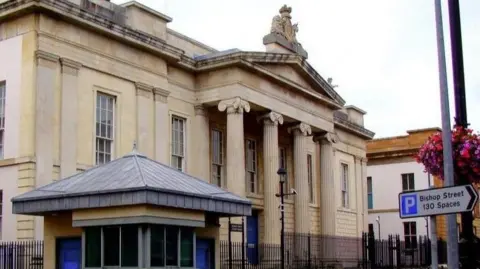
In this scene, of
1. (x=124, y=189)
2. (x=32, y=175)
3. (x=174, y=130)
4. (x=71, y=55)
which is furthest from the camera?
(x=174, y=130)

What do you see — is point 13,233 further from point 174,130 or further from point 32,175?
point 174,130

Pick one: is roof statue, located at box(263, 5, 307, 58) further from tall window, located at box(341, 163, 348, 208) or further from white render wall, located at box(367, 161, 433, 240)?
white render wall, located at box(367, 161, 433, 240)

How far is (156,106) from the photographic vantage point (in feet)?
99.1

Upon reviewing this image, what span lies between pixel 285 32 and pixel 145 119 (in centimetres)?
1011

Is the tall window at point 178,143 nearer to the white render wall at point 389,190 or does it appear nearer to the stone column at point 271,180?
the stone column at point 271,180

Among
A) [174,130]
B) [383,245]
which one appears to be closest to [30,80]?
[174,130]

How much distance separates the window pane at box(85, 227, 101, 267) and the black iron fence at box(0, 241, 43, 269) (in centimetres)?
780

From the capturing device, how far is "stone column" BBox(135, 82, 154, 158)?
95.9ft

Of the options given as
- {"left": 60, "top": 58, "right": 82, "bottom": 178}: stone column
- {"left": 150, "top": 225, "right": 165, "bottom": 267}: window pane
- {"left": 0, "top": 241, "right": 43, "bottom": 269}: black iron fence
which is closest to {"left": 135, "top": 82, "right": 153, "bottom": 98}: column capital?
{"left": 60, "top": 58, "right": 82, "bottom": 178}: stone column

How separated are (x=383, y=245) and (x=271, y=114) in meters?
10.1

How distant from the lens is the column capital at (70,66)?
25.9 meters

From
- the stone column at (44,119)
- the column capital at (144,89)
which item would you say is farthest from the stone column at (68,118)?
the column capital at (144,89)

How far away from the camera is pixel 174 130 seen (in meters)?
31.7

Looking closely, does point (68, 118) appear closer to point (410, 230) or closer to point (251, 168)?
point (251, 168)
